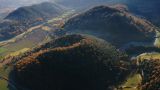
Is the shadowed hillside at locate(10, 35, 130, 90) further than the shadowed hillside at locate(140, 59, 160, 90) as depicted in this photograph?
Yes

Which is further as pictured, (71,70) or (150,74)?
(71,70)

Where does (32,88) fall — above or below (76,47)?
below

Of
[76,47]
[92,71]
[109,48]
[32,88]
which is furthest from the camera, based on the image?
[109,48]

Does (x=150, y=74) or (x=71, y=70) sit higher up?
(x=150, y=74)

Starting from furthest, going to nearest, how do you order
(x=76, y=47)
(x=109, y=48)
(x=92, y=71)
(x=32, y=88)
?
(x=109, y=48), (x=76, y=47), (x=92, y=71), (x=32, y=88)

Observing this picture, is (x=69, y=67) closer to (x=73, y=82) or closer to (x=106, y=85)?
(x=73, y=82)

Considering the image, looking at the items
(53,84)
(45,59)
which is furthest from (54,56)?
(53,84)

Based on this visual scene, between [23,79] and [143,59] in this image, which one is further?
[143,59]

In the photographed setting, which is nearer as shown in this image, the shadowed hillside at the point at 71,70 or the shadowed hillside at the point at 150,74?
the shadowed hillside at the point at 150,74
